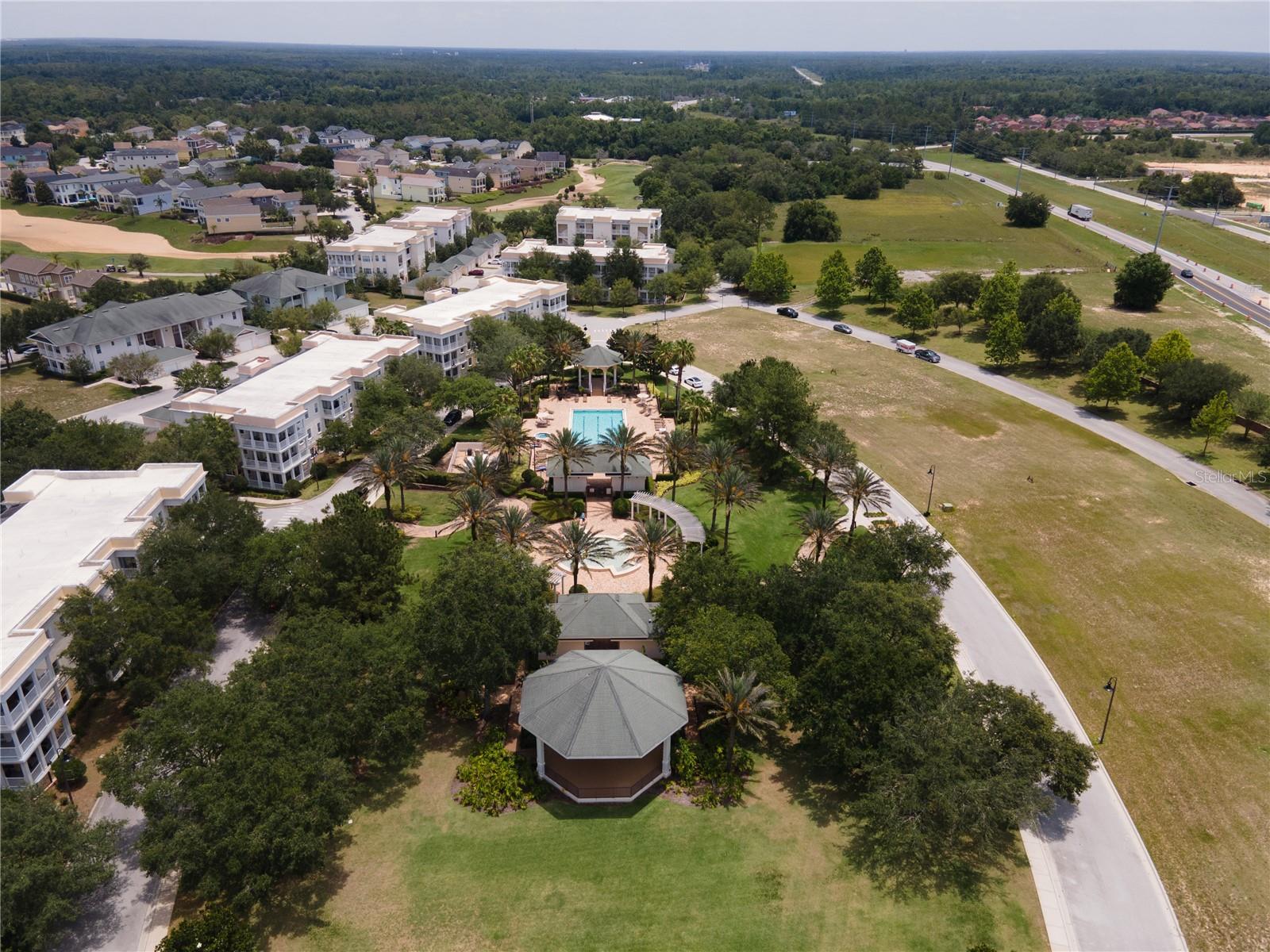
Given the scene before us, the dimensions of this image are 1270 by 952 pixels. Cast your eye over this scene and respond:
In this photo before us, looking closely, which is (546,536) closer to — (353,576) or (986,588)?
(353,576)

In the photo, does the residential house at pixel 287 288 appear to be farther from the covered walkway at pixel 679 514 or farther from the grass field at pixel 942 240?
the grass field at pixel 942 240

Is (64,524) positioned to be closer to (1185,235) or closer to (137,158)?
(1185,235)

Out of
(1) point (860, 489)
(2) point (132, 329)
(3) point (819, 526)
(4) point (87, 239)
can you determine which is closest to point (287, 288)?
(2) point (132, 329)

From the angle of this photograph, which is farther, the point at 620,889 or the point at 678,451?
the point at 678,451

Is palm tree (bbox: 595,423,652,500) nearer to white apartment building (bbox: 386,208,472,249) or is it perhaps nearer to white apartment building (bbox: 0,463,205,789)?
white apartment building (bbox: 0,463,205,789)

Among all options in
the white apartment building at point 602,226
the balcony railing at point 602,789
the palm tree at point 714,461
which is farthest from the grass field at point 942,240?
the balcony railing at point 602,789

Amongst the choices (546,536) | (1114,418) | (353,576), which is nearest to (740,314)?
(1114,418)

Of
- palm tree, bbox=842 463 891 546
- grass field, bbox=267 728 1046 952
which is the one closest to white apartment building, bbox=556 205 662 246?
palm tree, bbox=842 463 891 546
